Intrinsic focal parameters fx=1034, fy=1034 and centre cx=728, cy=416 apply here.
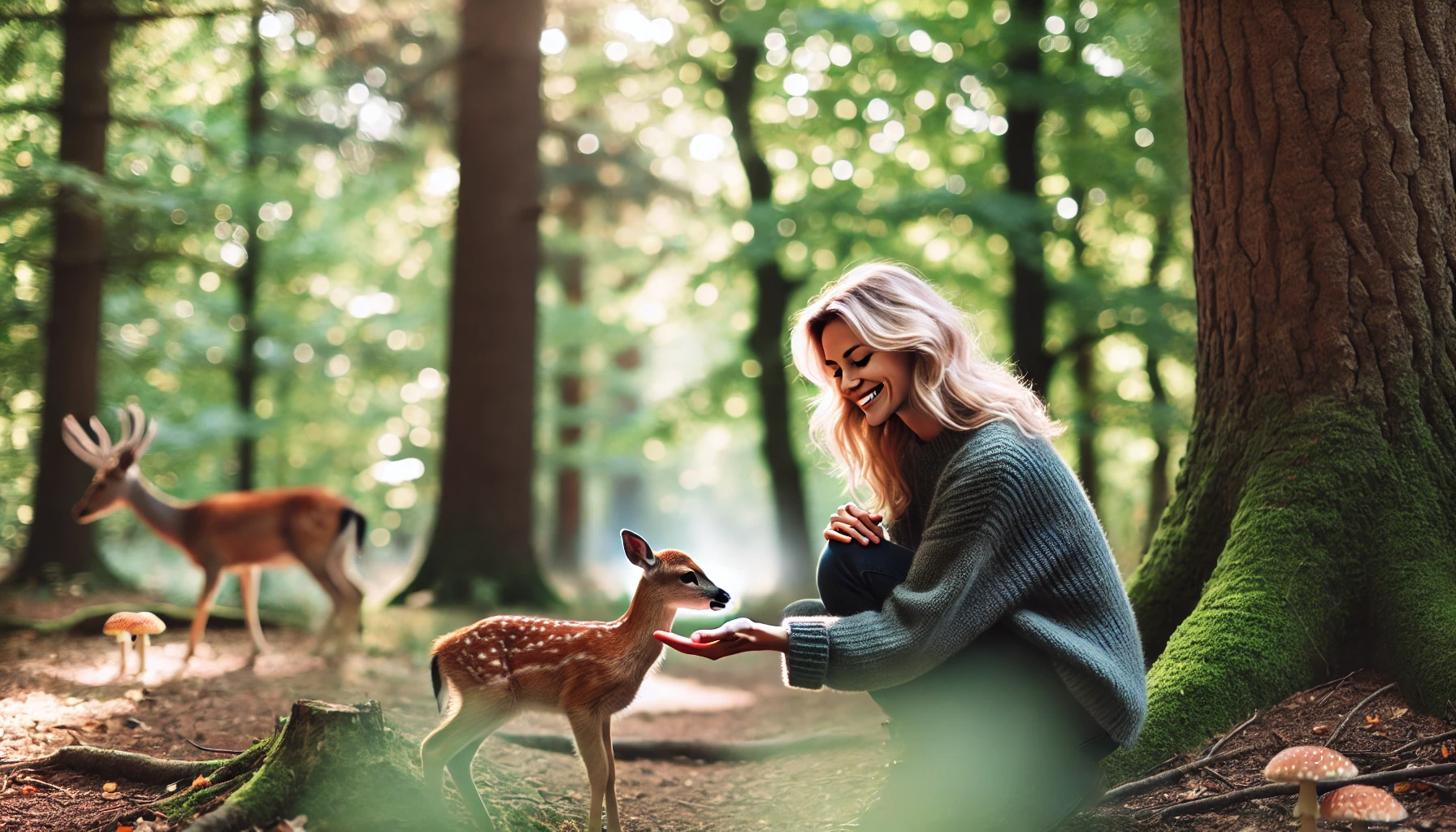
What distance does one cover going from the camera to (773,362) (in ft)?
47.1

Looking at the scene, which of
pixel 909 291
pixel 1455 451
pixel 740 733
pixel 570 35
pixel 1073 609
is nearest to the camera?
pixel 1073 609

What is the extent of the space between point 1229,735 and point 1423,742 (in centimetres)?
62

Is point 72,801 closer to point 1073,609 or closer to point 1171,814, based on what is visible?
point 1073,609

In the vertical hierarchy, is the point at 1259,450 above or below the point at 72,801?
above

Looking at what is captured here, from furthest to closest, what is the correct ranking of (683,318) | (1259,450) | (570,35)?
(683,318), (570,35), (1259,450)

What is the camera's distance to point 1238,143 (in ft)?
14.8

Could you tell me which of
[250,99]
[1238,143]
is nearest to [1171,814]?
[1238,143]

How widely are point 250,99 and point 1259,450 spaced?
13072 millimetres

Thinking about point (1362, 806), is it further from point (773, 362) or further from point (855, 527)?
point (773, 362)

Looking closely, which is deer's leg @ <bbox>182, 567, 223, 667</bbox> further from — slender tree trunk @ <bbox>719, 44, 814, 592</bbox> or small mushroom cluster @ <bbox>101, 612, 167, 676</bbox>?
slender tree trunk @ <bbox>719, 44, 814, 592</bbox>

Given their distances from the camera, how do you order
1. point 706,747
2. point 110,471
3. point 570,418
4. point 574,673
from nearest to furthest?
point 574,673 → point 706,747 → point 110,471 → point 570,418

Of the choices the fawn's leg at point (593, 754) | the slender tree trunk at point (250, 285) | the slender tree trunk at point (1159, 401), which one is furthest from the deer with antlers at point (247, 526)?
the slender tree trunk at point (1159, 401)

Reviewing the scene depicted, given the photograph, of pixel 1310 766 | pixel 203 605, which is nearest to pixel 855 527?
pixel 1310 766

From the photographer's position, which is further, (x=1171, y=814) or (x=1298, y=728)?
(x=1298, y=728)
